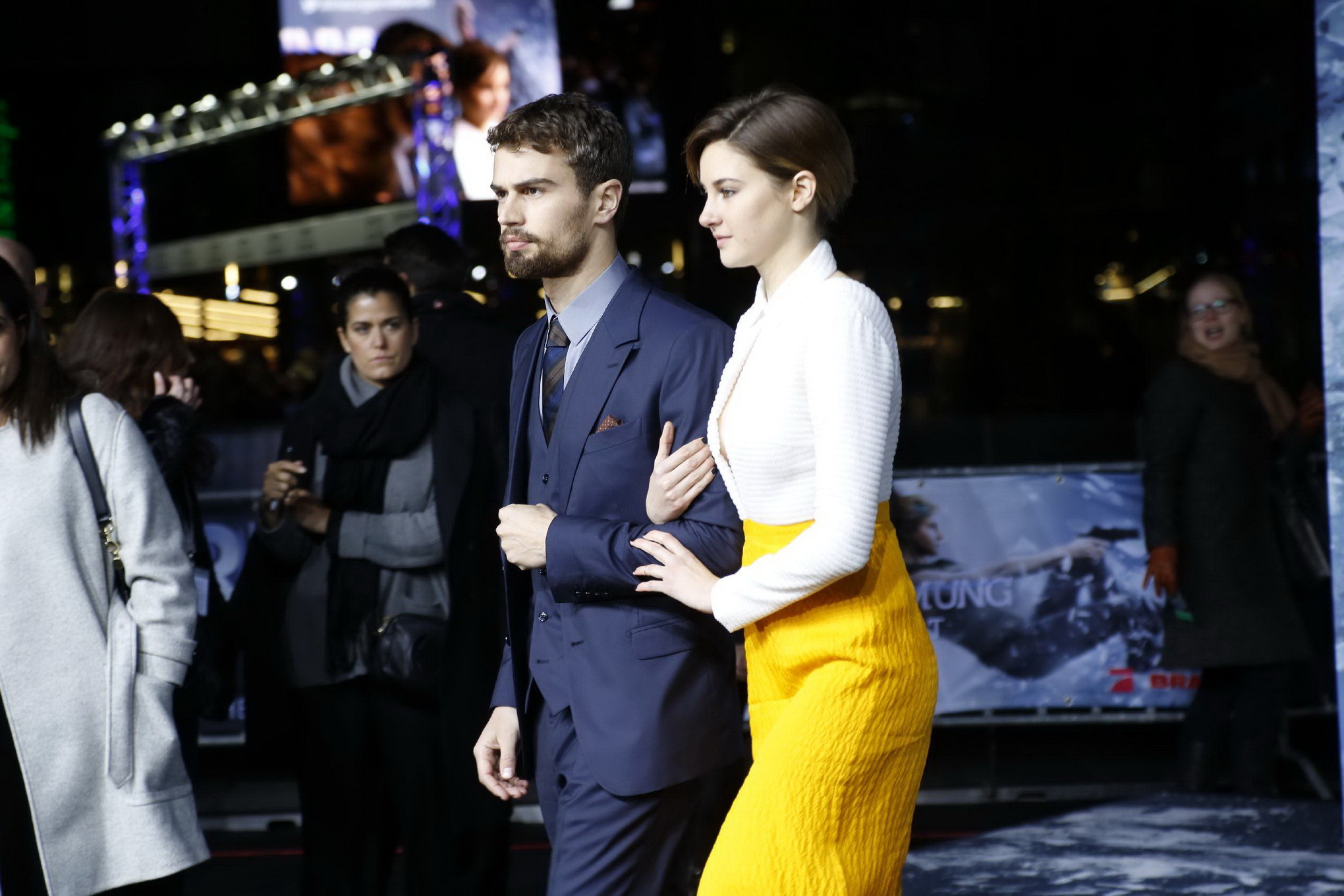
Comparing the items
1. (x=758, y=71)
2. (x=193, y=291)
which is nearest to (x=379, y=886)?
(x=758, y=71)

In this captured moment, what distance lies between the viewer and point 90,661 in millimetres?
3008

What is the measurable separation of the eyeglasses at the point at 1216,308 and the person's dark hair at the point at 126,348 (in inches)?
135

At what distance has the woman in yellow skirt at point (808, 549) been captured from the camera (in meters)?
2.13

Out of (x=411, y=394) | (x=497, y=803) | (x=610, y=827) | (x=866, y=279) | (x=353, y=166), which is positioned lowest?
(x=497, y=803)

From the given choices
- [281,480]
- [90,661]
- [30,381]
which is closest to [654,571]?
[90,661]

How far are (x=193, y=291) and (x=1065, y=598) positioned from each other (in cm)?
1296

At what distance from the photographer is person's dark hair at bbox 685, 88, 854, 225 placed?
7.39 feet

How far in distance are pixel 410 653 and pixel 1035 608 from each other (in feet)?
9.42

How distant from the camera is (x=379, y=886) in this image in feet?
13.1

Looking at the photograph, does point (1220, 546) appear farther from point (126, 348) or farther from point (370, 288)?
point (126, 348)

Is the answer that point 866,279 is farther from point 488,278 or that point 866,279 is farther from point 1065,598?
point 1065,598

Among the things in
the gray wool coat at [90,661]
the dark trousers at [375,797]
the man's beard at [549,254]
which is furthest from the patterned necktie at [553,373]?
the dark trousers at [375,797]

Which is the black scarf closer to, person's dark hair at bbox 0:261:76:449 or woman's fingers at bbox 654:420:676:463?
person's dark hair at bbox 0:261:76:449

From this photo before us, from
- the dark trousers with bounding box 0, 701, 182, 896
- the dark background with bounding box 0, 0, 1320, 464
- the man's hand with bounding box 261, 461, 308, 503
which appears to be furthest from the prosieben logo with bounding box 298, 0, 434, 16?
the dark trousers with bounding box 0, 701, 182, 896
